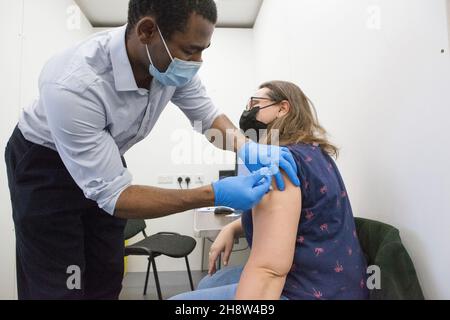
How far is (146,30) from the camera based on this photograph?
87 cm

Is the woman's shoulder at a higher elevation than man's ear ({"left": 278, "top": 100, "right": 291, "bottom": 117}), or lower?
lower

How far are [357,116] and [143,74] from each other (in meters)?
0.92

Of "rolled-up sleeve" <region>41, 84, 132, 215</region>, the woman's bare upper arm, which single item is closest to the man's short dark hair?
"rolled-up sleeve" <region>41, 84, 132, 215</region>

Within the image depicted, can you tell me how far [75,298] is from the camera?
41.4 inches

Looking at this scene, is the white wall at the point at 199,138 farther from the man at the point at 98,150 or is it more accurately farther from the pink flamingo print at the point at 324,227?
the pink flamingo print at the point at 324,227

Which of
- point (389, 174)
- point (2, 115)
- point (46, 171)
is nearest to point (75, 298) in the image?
point (46, 171)

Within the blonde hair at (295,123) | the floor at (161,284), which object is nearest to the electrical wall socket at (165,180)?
the floor at (161,284)

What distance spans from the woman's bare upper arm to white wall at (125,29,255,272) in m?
2.36

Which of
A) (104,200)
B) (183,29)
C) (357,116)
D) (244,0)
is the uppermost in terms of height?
(244,0)

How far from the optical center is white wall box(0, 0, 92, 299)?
6.38 ft

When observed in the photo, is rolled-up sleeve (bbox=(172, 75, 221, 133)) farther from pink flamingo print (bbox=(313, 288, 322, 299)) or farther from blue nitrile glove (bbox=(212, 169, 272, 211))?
pink flamingo print (bbox=(313, 288, 322, 299))

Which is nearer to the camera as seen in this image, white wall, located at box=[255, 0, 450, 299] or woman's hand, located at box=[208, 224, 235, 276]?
white wall, located at box=[255, 0, 450, 299]

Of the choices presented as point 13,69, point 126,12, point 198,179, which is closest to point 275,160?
point 13,69

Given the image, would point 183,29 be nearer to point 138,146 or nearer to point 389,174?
point 389,174
